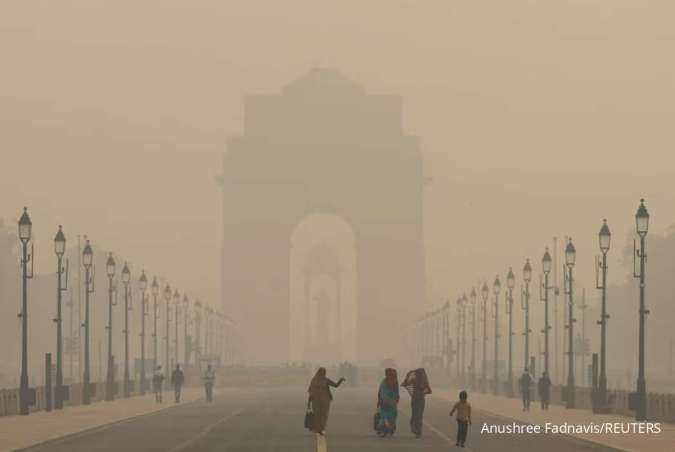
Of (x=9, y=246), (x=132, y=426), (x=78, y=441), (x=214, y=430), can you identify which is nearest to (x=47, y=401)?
(x=132, y=426)

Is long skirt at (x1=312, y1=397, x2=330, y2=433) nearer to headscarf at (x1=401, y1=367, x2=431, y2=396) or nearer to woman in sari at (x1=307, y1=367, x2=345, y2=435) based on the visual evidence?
woman in sari at (x1=307, y1=367, x2=345, y2=435)

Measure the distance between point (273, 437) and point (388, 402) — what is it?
292 centimetres

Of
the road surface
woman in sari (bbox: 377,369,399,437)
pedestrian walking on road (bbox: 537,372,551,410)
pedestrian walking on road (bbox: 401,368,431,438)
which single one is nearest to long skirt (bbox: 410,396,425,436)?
pedestrian walking on road (bbox: 401,368,431,438)

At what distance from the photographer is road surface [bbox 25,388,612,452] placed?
145 ft

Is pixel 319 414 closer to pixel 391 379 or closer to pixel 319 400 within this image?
pixel 319 400

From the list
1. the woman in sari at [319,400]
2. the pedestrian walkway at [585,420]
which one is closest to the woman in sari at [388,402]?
the woman in sari at [319,400]

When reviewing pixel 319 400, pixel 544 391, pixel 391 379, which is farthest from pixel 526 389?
pixel 319 400

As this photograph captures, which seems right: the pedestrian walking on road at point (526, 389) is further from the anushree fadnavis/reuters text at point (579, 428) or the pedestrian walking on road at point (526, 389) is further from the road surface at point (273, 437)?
the anushree fadnavis/reuters text at point (579, 428)

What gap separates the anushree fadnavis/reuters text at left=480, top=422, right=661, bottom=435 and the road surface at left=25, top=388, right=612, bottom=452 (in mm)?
740

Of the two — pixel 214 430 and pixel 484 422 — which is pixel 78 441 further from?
pixel 484 422

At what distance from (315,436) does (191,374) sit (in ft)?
274

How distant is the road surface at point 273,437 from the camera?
145 feet

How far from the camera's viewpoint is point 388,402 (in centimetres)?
4978

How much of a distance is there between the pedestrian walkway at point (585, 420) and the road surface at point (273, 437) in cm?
70
